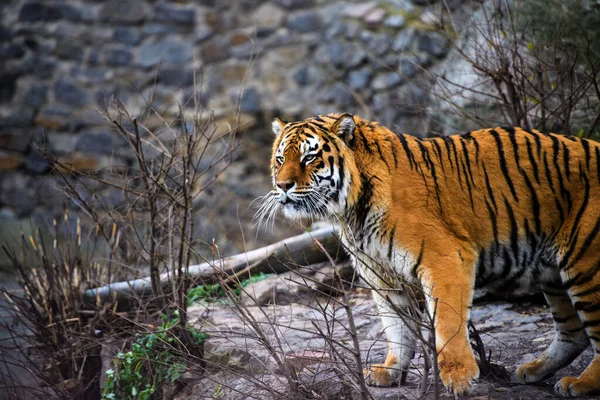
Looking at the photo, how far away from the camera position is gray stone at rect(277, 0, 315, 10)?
9.55 metres

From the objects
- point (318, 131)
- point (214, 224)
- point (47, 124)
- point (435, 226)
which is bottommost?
point (214, 224)

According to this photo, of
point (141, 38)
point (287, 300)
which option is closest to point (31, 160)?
point (141, 38)

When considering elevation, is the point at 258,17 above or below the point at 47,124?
above

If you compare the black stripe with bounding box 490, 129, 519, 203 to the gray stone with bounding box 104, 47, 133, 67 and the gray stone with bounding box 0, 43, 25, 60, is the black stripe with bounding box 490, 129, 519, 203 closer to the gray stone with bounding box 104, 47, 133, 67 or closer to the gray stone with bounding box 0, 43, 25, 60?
the gray stone with bounding box 104, 47, 133, 67

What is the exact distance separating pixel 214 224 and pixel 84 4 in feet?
12.3

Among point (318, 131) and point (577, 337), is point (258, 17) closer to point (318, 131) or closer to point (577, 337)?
point (318, 131)

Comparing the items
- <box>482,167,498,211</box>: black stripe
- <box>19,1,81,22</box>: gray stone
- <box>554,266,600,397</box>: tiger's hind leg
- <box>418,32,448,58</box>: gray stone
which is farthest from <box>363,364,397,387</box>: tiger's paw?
<box>19,1,81,22</box>: gray stone

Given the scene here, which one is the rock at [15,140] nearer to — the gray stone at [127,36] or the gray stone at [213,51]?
the gray stone at [127,36]

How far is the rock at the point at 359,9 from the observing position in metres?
9.08

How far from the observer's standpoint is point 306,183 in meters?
4.20

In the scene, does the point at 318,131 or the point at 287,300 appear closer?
the point at 318,131

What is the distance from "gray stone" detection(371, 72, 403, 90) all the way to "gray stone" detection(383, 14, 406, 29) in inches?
22.1

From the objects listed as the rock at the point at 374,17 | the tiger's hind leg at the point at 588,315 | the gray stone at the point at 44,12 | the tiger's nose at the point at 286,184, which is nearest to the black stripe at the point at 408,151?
the tiger's nose at the point at 286,184

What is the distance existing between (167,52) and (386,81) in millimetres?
3048
